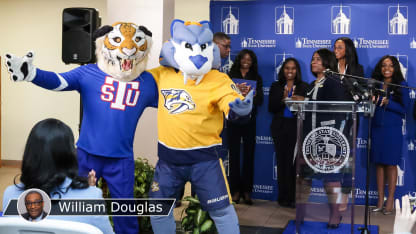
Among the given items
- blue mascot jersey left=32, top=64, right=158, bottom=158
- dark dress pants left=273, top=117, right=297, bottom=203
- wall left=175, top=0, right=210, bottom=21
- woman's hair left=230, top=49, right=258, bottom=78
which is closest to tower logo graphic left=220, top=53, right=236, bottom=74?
woman's hair left=230, top=49, right=258, bottom=78

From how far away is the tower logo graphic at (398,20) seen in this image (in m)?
5.93

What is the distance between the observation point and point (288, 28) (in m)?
6.19

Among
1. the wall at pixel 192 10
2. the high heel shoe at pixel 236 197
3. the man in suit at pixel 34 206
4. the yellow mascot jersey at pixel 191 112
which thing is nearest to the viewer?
the man in suit at pixel 34 206

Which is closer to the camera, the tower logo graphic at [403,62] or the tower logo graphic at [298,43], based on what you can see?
the tower logo graphic at [403,62]

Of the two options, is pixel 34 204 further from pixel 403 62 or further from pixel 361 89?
pixel 403 62

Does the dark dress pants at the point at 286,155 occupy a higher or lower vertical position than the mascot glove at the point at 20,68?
lower

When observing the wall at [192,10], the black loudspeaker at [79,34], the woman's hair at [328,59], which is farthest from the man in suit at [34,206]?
the wall at [192,10]

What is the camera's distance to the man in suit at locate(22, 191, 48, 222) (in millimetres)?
2012

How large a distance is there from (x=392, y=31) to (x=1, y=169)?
19.0 feet

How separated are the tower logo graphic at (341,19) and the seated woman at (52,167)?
4.45 m

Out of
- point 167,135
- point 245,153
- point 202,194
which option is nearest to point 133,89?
point 167,135

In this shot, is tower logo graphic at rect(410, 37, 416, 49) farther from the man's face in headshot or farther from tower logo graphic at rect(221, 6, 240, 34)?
the man's face in headshot

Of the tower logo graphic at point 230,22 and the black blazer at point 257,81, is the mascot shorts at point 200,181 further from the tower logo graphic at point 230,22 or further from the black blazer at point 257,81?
the tower logo graphic at point 230,22

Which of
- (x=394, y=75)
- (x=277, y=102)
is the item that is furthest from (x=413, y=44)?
(x=277, y=102)
